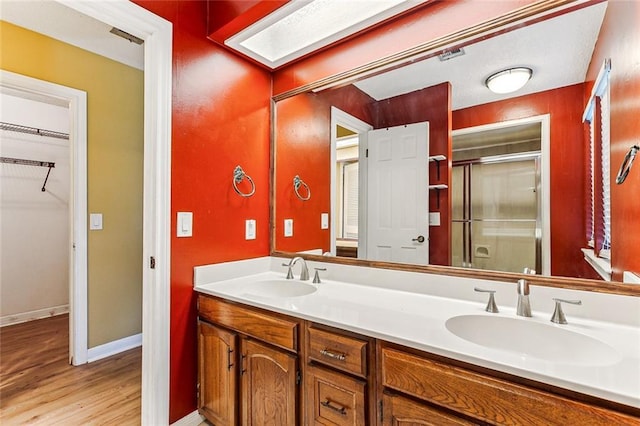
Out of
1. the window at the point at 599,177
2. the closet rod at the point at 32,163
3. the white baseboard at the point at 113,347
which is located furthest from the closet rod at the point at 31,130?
the window at the point at 599,177

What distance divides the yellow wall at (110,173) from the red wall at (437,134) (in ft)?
7.53

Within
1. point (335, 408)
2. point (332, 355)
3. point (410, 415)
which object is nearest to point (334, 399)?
point (335, 408)

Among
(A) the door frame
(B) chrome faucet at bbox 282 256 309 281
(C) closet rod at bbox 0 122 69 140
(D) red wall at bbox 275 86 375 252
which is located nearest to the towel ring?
(D) red wall at bbox 275 86 375 252

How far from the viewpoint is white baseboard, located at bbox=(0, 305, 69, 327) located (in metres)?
3.04

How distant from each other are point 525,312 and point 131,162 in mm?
2956

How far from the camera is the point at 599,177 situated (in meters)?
1.13

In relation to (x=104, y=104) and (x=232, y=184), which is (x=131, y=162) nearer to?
(x=104, y=104)

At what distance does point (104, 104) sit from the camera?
8.18ft

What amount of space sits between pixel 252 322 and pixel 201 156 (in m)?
0.92

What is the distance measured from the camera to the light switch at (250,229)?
1922 millimetres

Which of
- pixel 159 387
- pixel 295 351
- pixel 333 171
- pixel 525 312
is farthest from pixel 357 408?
pixel 333 171

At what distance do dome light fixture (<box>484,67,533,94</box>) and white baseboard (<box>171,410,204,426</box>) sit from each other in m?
2.17

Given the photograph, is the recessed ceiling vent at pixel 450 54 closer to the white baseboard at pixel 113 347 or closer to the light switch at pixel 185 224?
the light switch at pixel 185 224

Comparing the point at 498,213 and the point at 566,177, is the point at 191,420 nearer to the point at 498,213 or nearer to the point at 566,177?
the point at 498,213
